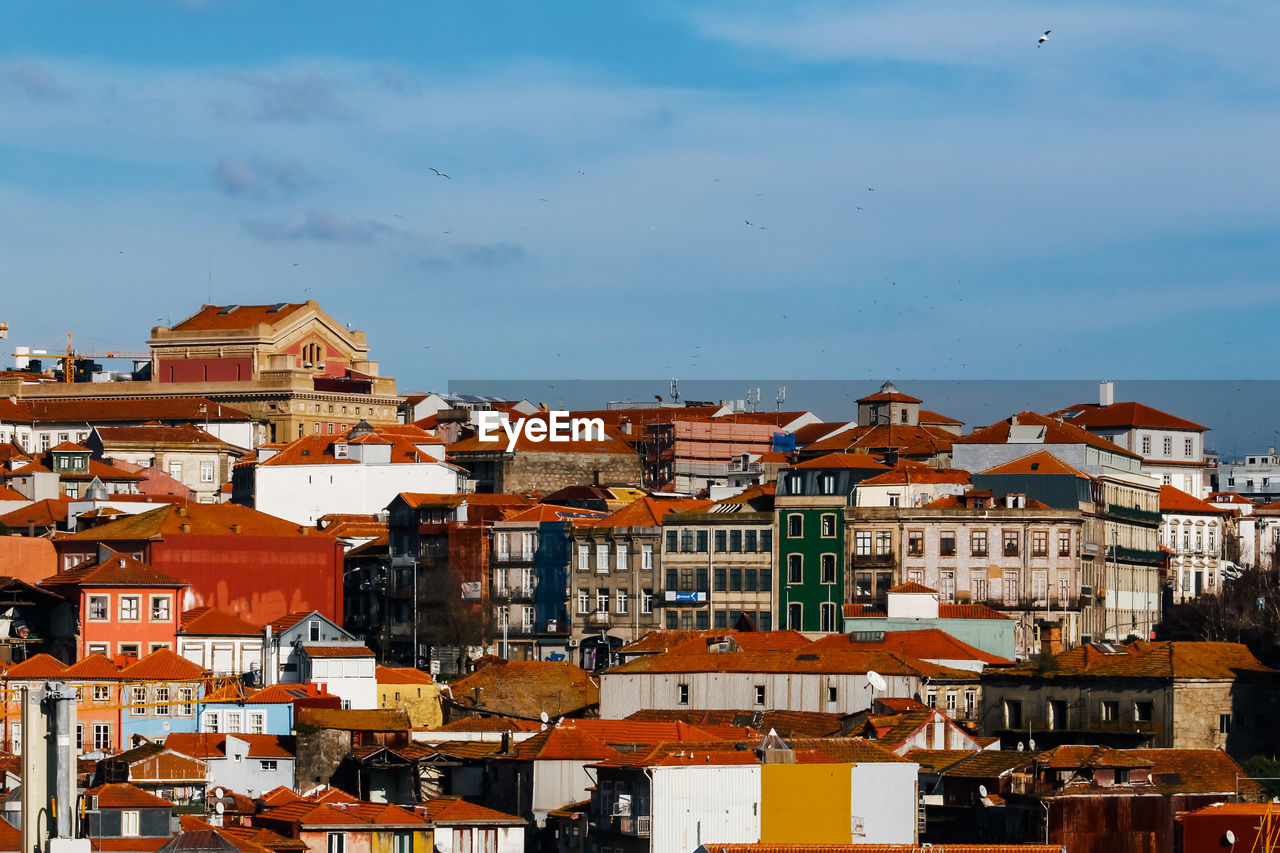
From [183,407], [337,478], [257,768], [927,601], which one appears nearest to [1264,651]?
[927,601]

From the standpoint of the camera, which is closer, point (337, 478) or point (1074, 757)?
point (1074, 757)

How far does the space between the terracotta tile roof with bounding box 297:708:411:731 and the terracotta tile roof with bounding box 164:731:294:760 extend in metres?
1.03

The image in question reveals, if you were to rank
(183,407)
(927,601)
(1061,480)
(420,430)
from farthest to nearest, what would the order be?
(183,407), (420,430), (1061,480), (927,601)

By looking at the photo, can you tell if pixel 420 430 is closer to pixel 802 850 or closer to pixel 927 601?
pixel 927 601

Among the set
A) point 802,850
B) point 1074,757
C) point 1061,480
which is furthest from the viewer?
point 1061,480

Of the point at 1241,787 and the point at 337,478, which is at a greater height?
the point at 337,478

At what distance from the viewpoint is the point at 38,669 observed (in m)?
98.6

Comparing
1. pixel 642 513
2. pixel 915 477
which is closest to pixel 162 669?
pixel 642 513

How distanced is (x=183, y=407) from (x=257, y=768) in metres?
87.9

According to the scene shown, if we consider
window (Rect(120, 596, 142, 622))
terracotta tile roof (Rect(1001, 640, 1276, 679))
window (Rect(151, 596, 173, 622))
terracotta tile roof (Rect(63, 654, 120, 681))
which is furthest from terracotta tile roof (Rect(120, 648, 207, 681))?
terracotta tile roof (Rect(1001, 640, 1276, 679))

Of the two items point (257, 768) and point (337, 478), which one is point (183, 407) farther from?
point (257, 768)

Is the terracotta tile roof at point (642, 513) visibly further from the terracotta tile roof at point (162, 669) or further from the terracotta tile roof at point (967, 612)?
the terracotta tile roof at point (162, 669)

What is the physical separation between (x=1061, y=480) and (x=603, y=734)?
33593mm

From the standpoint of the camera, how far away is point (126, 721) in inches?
3780
